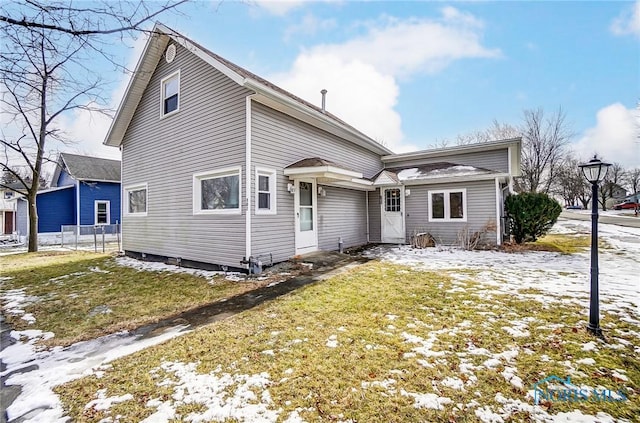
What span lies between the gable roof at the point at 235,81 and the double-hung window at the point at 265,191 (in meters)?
1.81

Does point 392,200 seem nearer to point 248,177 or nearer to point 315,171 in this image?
point 315,171

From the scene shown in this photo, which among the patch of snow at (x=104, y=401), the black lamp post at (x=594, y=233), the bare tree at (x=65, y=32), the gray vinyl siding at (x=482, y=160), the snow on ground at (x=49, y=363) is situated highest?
the bare tree at (x=65, y=32)

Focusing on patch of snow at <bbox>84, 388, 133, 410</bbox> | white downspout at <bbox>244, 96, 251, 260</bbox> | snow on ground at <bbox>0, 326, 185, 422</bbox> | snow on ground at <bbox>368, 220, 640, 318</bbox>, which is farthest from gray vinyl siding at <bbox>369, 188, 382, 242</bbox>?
patch of snow at <bbox>84, 388, 133, 410</bbox>

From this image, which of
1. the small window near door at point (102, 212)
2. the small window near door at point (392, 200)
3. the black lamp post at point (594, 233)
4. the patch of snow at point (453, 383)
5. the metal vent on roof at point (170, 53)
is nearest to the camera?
the patch of snow at point (453, 383)

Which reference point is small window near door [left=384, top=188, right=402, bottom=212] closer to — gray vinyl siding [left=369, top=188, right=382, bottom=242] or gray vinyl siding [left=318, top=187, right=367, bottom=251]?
gray vinyl siding [left=369, top=188, right=382, bottom=242]

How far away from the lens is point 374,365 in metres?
2.90

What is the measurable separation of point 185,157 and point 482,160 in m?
11.2

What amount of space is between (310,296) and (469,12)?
817cm

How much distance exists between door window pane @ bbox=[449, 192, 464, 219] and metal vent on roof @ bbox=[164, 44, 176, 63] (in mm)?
10666

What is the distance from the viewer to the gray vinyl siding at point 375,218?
12344mm

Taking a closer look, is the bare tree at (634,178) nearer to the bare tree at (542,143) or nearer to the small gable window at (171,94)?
the bare tree at (542,143)

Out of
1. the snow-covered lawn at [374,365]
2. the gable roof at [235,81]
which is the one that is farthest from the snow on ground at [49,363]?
the gable roof at [235,81]

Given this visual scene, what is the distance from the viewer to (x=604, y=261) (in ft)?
25.3

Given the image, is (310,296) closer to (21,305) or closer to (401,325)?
(401,325)
